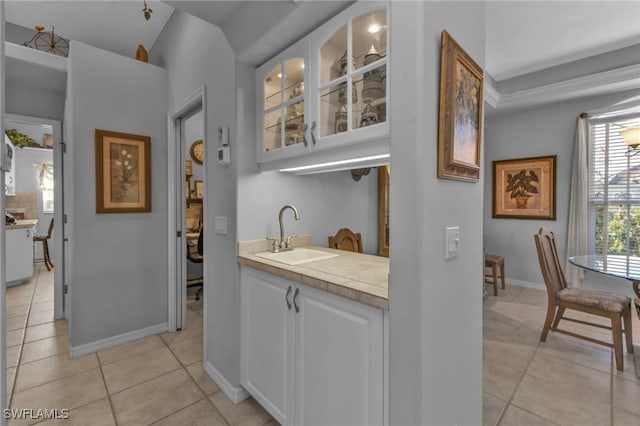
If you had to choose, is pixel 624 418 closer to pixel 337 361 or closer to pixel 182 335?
pixel 337 361

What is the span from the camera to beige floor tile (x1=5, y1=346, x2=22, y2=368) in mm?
2345

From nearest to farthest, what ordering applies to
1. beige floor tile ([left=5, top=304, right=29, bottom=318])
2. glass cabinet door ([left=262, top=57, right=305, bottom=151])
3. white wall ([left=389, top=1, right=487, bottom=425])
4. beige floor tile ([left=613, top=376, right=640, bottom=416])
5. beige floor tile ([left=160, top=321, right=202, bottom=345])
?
white wall ([left=389, top=1, right=487, bottom=425]), glass cabinet door ([left=262, top=57, right=305, bottom=151]), beige floor tile ([left=613, top=376, right=640, bottom=416]), beige floor tile ([left=160, top=321, right=202, bottom=345]), beige floor tile ([left=5, top=304, right=29, bottom=318])

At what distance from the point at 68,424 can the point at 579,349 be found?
12.3 feet

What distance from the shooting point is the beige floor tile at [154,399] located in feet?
5.81

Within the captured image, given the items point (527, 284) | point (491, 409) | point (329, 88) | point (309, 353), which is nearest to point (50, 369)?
point (309, 353)

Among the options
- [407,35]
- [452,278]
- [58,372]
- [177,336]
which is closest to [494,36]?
[407,35]

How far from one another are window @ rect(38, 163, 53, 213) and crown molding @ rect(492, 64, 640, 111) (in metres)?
8.98

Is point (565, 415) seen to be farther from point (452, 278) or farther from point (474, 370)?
point (452, 278)

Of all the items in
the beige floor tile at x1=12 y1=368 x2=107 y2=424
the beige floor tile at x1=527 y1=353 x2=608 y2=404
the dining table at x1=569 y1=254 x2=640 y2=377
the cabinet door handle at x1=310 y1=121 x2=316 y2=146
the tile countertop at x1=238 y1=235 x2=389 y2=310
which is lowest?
the beige floor tile at x1=12 y1=368 x2=107 y2=424

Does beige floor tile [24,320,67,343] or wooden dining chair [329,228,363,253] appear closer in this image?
wooden dining chair [329,228,363,253]

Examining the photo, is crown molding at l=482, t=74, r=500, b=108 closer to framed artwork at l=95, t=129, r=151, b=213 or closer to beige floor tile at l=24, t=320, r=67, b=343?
framed artwork at l=95, t=129, r=151, b=213

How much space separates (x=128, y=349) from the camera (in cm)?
260

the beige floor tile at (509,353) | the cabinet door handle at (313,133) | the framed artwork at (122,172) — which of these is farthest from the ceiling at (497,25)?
the beige floor tile at (509,353)

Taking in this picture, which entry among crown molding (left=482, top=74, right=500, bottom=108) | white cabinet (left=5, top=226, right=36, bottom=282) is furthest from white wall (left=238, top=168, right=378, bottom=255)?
white cabinet (left=5, top=226, right=36, bottom=282)
